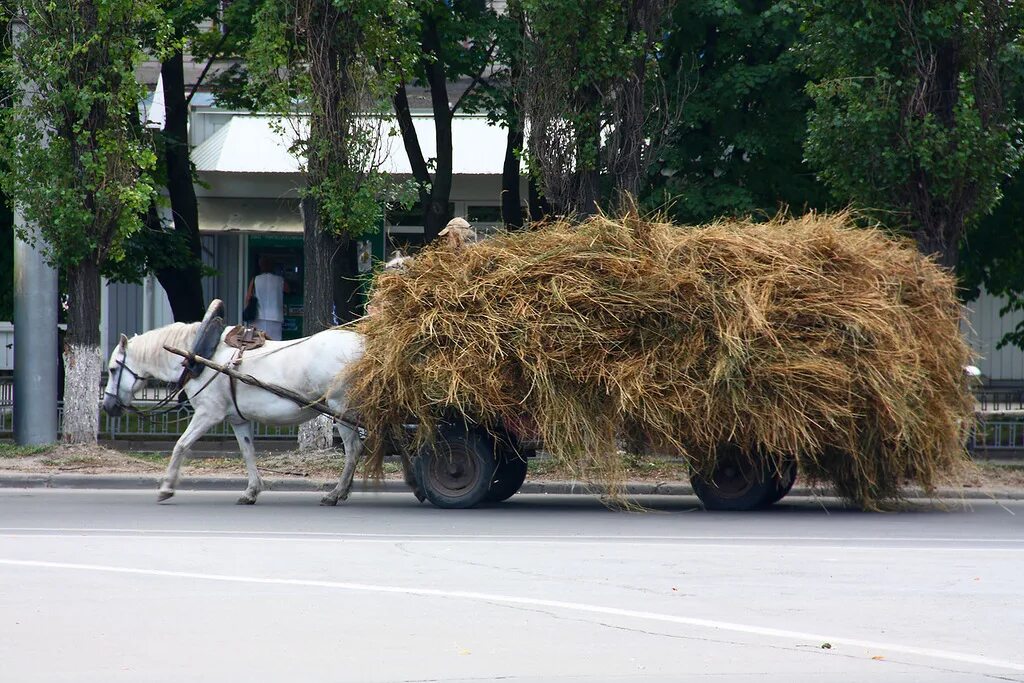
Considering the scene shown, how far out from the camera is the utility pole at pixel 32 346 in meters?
16.4

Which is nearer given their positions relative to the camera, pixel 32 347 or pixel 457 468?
pixel 457 468

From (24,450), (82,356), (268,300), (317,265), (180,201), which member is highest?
(180,201)

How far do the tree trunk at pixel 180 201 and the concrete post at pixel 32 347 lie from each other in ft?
18.2

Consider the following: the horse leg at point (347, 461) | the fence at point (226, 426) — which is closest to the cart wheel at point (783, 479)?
the horse leg at point (347, 461)

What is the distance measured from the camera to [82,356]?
16250mm

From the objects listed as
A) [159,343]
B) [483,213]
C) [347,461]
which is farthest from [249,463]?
[483,213]

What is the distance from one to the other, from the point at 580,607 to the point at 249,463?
19.6 ft

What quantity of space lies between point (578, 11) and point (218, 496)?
705 cm

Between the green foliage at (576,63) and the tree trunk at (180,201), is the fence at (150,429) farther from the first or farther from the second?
the green foliage at (576,63)

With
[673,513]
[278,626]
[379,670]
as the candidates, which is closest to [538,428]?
[673,513]

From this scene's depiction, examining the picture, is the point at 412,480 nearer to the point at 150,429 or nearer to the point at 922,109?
the point at 150,429

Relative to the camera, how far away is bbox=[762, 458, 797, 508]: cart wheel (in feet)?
38.5

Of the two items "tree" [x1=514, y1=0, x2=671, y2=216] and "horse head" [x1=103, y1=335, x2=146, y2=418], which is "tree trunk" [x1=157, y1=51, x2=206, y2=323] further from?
"horse head" [x1=103, y1=335, x2=146, y2=418]

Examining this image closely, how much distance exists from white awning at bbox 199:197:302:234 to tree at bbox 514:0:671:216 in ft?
29.7
